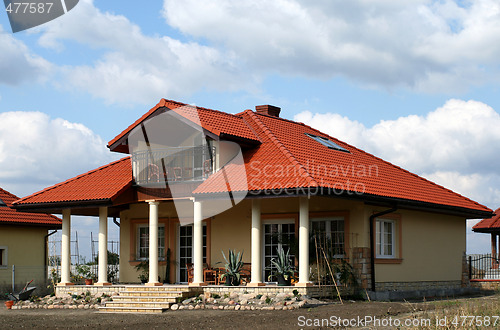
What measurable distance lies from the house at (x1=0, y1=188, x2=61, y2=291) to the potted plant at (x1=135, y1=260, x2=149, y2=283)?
6917 millimetres

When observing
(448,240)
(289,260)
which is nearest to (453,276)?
(448,240)

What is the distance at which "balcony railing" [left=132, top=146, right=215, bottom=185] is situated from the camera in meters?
21.8

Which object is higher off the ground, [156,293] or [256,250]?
[256,250]

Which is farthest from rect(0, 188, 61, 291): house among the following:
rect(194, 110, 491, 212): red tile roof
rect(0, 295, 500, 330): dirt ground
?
rect(194, 110, 491, 212): red tile roof

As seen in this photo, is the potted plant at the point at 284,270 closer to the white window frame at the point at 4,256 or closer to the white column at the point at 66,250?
the white column at the point at 66,250

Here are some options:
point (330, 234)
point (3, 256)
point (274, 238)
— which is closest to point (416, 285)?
point (330, 234)

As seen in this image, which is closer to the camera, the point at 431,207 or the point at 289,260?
the point at 289,260

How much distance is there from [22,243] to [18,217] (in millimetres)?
1146

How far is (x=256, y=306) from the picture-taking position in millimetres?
18578

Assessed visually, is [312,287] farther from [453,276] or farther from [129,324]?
[453,276]

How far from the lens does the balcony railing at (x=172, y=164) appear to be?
71.4 feet

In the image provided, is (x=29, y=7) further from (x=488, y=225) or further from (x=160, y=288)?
(x=488, y=225)

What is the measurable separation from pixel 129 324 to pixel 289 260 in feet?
17.2

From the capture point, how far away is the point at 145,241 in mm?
25422
